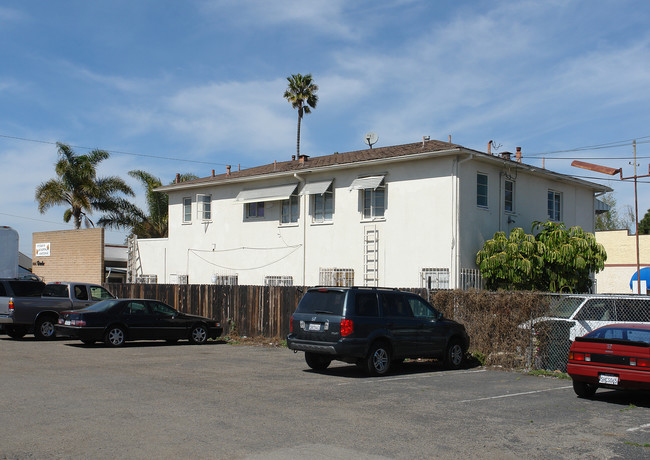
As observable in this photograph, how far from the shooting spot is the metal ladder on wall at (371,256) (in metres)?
23.2

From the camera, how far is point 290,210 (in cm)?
2662

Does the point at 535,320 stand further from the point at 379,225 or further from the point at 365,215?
the point at 365,215

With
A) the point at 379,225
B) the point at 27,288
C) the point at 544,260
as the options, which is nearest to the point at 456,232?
the point at 544,260

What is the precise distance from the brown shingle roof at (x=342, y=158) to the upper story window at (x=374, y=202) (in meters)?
1.18

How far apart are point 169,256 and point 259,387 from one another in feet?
67.9

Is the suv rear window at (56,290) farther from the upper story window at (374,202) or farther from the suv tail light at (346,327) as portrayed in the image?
the suv tail light at (346,327)

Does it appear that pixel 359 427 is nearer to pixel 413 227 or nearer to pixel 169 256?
pixel 413 227

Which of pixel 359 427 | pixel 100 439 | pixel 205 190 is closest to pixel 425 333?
pixel 359 427

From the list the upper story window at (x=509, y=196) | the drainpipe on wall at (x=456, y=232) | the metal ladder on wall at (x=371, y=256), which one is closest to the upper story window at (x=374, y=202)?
the metal ladder on wall at (x=371, y=256)

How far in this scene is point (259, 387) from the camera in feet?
38.2

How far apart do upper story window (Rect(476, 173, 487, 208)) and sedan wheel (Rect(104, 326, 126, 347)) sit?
1207 centimetres

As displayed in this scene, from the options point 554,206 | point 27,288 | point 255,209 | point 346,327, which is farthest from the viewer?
point 255,209

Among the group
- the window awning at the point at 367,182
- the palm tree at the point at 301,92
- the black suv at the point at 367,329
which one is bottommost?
the black suv at the point at 367,329

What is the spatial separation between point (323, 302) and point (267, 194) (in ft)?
44.8
